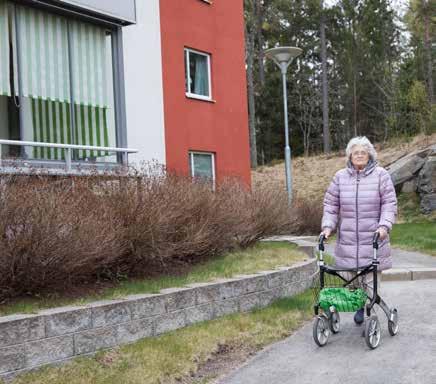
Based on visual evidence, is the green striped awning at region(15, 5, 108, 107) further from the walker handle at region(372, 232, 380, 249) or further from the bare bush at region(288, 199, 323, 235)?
the bare bush at region(288, 199, 323, 235)

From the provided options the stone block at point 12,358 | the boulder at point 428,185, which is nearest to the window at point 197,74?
the boulder at point 428,185

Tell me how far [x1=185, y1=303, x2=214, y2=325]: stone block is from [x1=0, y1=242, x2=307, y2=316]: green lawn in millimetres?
330

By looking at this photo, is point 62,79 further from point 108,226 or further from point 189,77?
point 189,77

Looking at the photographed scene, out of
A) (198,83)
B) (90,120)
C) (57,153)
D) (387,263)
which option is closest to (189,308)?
(387,263)

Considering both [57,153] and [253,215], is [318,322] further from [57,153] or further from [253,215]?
[57,153]

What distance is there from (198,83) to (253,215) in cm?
733

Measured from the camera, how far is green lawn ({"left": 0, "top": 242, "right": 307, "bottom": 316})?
224 inches

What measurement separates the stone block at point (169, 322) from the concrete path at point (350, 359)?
0.86 meters

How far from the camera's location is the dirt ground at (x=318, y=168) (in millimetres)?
27000

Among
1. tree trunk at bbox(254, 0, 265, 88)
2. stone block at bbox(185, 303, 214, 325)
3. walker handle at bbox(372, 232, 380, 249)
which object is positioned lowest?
stone block at bbox(185, 303, 214, 325)

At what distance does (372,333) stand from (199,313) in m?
1.76

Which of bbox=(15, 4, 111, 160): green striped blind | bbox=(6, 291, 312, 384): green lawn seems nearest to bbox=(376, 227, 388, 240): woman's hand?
bbox=(6, 291, 312, 384): green lawn

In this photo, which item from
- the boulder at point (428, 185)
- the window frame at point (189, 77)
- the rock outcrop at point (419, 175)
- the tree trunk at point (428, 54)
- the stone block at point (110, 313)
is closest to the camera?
the stone block at point (110, 313)

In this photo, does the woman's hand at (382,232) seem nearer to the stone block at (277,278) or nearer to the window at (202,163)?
the stone block at (277,278)
